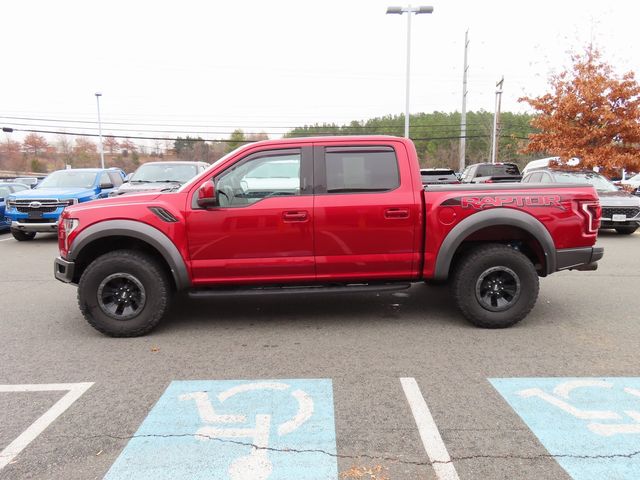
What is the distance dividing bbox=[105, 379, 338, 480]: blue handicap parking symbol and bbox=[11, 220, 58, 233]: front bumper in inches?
372

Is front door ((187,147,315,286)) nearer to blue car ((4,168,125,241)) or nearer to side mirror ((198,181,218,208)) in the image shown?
side mirror ((198,181,218,208))

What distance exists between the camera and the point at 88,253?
4.82 m

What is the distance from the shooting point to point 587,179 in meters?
12.4

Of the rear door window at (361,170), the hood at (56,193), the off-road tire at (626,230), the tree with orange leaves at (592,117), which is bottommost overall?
the off-road tire at (626,230)

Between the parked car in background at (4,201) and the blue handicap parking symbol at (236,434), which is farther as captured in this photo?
the parked car in background at (4,201)

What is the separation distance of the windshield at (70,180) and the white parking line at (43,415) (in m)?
10.1

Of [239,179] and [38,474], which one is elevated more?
[239,179]

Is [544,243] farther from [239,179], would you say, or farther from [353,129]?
[353,129]

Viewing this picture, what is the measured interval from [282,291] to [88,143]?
71.7 metres

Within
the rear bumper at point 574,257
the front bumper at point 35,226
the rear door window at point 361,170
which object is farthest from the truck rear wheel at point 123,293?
the front bumper at point 35,226

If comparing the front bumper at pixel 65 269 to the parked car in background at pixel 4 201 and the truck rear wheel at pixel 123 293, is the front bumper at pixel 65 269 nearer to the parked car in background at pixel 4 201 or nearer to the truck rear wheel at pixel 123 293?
the truck rear wheel at pixel 123 293

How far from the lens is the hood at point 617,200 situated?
11508mm

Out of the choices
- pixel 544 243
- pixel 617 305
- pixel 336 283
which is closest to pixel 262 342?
pixel 336 283

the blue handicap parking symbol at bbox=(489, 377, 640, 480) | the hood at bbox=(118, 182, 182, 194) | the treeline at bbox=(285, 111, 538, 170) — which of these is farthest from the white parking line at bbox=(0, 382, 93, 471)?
the treeline at bbox=(285, 111, 538, 170)
